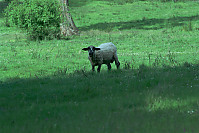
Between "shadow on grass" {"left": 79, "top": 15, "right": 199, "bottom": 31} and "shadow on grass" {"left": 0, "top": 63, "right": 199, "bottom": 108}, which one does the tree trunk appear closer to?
"shadow on grass" {"left": 79, "top": 15, "right": 199, "bottom": 31}

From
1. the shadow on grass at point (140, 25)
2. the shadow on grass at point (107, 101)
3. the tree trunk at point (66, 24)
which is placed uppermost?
the shadow on grass at point (107, 101)

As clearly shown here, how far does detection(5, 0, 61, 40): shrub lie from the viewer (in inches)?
1034

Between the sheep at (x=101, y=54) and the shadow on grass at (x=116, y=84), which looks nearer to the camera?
the shadow on grass at (x=116, y=84)

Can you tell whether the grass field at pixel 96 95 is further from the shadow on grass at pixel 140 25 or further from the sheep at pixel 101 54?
the shadow on grass at pixel 140 25

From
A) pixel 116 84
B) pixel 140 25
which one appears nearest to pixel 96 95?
pixel 116 84

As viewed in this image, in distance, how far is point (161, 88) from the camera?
9.63 m

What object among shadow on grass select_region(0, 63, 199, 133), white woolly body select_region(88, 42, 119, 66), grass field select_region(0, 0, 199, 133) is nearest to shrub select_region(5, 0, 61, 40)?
grass field select_region(0, 0, 199, 133)

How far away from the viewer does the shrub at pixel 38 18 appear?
86.2ft

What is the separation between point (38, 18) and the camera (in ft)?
85.8

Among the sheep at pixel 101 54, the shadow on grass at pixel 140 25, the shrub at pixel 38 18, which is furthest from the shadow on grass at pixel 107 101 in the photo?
the shadow on grass at pixel 140 25

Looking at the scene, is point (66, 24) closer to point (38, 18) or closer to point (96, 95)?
point (38, 18)

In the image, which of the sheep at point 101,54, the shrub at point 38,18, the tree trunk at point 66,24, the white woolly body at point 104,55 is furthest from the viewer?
the tree trunk at point 66,24

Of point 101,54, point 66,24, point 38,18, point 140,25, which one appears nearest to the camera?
point 101,54

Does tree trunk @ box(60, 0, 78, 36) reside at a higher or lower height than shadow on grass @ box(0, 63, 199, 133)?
lower
